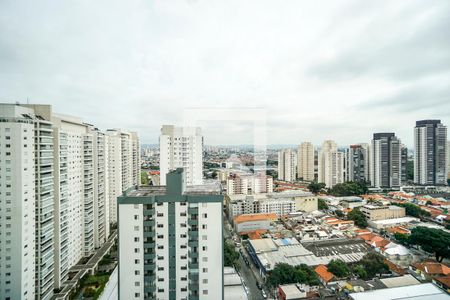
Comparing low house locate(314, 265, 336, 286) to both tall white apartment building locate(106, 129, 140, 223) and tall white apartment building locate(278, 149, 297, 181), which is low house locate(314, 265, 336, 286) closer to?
tall white apartment building locate(106, 129, 140, 223)

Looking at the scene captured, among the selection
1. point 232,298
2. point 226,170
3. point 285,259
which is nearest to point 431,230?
point 285,259

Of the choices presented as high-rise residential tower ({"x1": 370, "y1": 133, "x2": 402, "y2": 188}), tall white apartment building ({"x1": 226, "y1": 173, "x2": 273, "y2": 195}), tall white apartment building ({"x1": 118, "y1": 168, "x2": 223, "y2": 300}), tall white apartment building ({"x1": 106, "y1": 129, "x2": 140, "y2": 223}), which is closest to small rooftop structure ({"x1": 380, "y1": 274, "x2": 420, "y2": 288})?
tall white apartment building ({"x1": 118, "y1": 168, "x2": 223, "y2": 300})

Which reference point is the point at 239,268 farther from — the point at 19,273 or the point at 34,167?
the point at 34,167

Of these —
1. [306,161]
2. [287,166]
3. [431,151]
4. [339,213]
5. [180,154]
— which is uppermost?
[180,154]

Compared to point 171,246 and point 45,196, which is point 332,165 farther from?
point 45,196

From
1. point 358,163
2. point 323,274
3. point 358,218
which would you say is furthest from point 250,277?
point 358,163

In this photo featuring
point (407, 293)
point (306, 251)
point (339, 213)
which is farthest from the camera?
point (339, 213)
